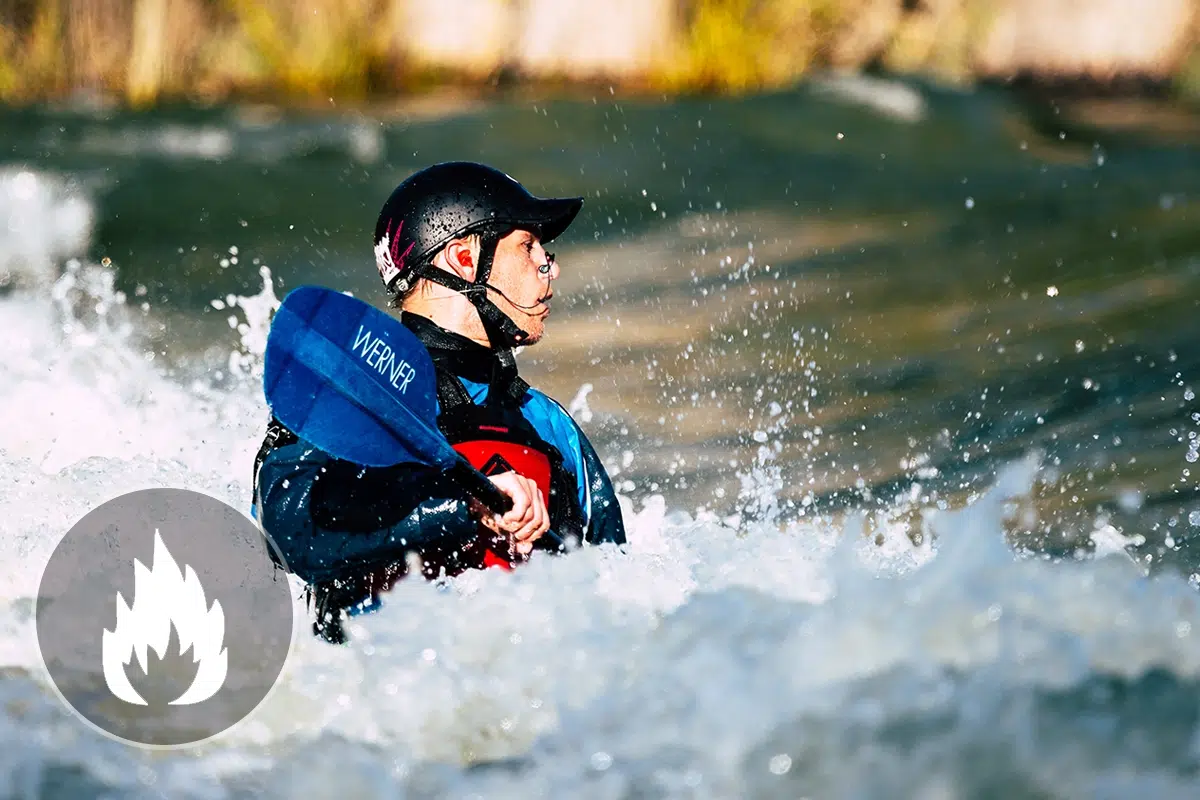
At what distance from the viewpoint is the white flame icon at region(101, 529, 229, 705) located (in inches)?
131

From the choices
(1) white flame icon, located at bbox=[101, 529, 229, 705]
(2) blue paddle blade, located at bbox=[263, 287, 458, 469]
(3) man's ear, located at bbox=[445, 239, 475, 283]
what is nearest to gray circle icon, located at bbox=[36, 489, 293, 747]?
(1) white flame icon, located at bbox=[101, 529, 229, 705]

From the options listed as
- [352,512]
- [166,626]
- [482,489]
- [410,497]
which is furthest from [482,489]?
[166,626]

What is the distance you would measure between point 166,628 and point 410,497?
0.81 m

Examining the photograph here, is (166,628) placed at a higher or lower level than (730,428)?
lower

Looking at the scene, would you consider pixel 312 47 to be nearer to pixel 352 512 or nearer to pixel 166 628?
pixel 166 628

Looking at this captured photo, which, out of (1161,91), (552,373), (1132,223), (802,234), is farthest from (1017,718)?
(1161,91)

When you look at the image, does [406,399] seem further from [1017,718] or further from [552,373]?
[552,373]

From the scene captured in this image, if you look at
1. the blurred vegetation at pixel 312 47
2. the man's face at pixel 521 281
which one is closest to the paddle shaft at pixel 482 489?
the man's face at pixel 521 281

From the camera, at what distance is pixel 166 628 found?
3.41 metres

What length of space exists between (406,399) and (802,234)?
22.9ft

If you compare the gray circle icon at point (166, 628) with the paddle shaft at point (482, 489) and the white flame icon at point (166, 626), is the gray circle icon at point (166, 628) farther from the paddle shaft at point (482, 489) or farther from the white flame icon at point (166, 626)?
the paddle shaft at point (482, 489)

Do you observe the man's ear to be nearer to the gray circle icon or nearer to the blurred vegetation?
the gray circle icon

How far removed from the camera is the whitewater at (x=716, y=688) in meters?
2.93

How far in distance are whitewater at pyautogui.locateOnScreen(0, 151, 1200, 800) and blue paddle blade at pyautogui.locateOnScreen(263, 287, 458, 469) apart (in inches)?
12.3
